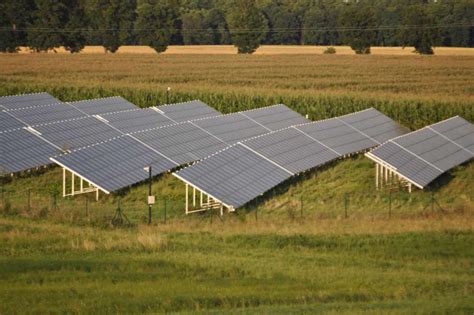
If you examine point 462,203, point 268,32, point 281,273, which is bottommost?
point 268,32

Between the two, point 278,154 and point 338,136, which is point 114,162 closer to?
point 278,154

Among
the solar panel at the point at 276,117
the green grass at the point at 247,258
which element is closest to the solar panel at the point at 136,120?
the solar panel at the point at 276,117

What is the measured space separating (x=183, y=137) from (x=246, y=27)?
278ft

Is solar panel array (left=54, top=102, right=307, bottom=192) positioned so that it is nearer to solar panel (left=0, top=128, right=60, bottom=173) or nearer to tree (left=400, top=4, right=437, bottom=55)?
solar panel (left=0, top=128, right=60, bottom=173)

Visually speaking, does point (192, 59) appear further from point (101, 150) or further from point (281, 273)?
point (281, 273)

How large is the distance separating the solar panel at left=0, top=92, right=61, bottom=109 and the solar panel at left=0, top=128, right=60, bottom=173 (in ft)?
28.7

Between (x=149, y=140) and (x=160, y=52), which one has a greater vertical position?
(x=149, y=140)

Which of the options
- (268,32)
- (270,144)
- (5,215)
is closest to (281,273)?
(5,215)

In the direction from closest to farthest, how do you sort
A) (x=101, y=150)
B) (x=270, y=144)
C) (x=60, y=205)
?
(x=60, y=205), (x=101, y=150), (x=270, y=144)

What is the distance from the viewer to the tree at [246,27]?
133 meters

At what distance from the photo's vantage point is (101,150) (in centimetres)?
4372

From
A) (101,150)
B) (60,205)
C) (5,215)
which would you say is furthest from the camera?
(101,150)

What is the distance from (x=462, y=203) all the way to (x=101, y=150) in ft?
44.0

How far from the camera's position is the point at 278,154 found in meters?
45.7
